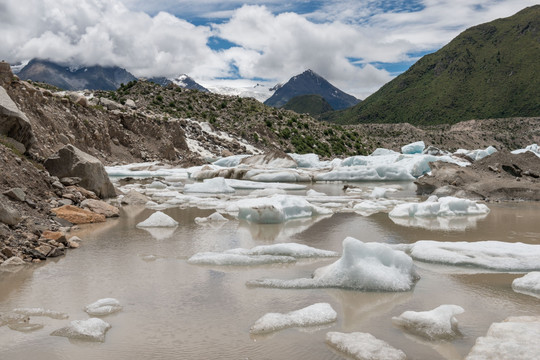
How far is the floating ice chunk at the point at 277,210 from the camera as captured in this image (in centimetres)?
1092

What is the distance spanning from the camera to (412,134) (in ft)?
254

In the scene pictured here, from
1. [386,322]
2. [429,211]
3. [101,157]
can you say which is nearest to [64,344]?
[386,322]

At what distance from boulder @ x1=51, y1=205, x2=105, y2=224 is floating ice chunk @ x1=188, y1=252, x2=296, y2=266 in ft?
13.6

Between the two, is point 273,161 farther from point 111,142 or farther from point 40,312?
point 40,312

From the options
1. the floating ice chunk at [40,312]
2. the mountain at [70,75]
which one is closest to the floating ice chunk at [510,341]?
the floating ice chunk at [40,312]

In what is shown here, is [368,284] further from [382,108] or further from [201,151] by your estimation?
[382,108]

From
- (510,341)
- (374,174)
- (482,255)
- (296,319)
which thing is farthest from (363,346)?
(374,174)

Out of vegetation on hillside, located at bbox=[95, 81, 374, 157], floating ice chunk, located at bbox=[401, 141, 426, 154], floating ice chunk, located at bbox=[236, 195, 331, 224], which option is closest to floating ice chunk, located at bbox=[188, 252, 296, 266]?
floating ice chunk, located at bbox=[236, 195, 331, 224]

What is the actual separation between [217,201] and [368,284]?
31.2ft

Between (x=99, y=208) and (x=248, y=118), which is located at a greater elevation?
(x=248, y=118)

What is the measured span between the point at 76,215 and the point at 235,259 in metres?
4.85

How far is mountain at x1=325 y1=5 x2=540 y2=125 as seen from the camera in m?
89.6

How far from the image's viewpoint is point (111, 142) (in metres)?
31.9

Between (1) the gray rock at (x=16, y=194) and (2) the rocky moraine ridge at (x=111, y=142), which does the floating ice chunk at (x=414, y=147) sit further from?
(1) the gray rock at (x=16, y=194)
